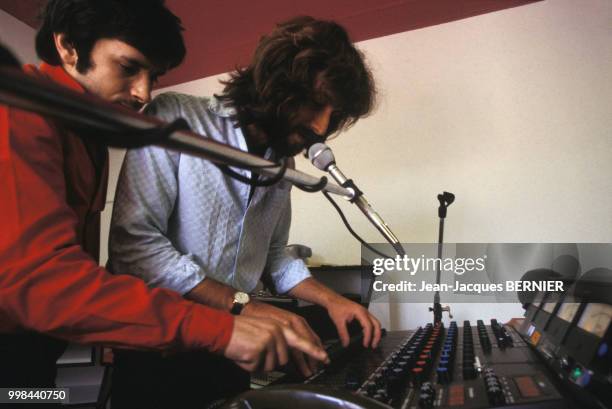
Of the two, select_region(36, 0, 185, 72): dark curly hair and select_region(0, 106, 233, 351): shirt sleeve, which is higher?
select_region(36, 0, 185, 72): dark curly hair

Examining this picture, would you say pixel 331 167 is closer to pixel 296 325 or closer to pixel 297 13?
pixel 296 325

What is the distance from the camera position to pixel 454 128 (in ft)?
7.19

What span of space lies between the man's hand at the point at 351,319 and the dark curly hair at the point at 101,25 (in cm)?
70

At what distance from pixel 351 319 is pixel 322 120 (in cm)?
49

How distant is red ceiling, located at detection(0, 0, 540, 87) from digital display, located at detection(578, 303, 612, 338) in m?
1.97

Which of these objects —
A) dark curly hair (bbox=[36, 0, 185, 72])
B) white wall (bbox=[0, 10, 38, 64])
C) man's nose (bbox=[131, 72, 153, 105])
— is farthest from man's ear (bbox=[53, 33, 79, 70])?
white wall (bbox=[0, 10, 38, 64])

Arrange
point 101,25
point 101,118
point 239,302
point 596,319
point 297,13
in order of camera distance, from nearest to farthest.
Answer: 1. point 101,118
2. point 596,319
3. point 239,302
4. point 101,25
5. point 297,13

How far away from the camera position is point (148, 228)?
2.43 ft

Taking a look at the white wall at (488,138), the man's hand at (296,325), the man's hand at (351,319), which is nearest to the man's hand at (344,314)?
the man's hand at (351,319)

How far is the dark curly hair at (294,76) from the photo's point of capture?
939 mm

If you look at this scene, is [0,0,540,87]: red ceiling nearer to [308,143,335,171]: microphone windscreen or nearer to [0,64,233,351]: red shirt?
[308,143,335,171]: microphone windscreen

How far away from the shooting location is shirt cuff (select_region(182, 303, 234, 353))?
0.47 meters

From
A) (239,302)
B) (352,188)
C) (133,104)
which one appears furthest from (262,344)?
(133,104)

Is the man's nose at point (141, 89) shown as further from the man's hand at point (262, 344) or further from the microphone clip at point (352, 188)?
the man's hand at point (262, 344)
